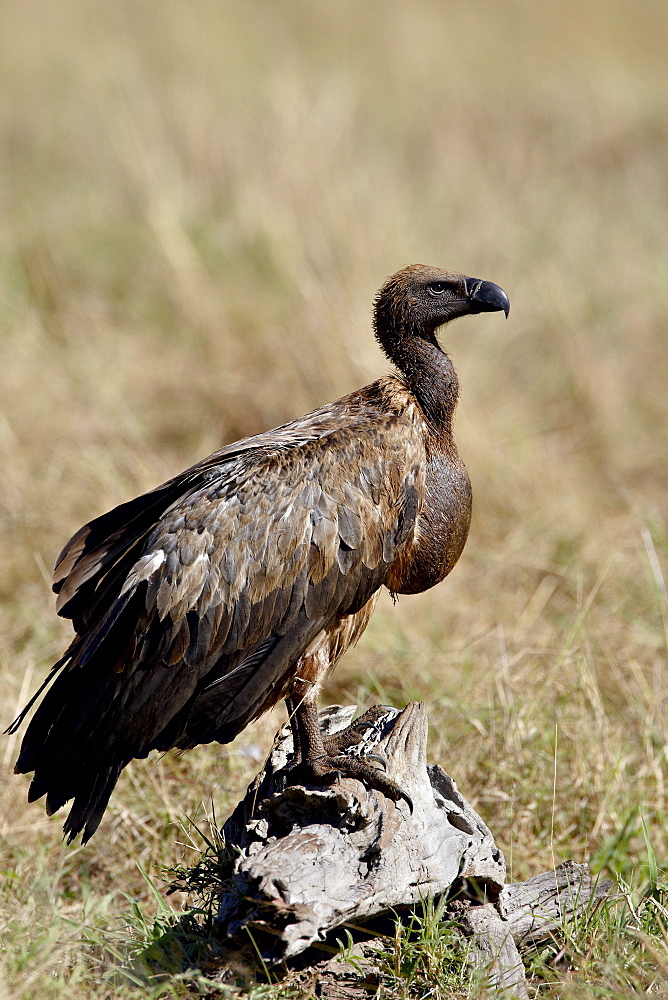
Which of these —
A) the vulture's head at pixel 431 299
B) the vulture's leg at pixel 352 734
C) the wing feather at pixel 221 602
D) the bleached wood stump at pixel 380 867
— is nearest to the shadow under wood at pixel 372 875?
the bleached wood stump at pixel 380 867

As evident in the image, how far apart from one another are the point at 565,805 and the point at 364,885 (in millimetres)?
1421

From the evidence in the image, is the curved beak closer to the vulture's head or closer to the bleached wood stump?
the vulture's head

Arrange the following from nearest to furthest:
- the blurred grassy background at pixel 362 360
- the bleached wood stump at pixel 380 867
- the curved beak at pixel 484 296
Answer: the bleached wood stump at pixel 380 867 → the curved beak at pixel 484 296 → the blurred grassy background at pixel 362 360

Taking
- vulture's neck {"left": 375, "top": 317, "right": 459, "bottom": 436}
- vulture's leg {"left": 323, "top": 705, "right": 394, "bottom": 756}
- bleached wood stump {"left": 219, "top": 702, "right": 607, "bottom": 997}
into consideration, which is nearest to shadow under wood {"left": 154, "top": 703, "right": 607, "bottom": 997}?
bleached wood stump {"left": 219, "top": 702, "right": 607, "bottom": 997}

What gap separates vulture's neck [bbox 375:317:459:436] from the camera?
326 centimetres

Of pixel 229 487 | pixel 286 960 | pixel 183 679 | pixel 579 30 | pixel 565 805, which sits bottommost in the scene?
pixel 565 805

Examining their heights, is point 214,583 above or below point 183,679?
above

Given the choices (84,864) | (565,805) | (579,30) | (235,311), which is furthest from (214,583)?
(579,30)

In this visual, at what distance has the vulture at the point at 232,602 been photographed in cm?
291

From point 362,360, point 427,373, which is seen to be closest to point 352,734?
point 427,373

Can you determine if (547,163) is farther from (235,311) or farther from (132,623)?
(132,623)

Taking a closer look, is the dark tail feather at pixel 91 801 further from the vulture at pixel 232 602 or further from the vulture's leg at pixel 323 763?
the vulture's leg at pixel 323 763

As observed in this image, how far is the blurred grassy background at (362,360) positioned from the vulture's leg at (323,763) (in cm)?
52

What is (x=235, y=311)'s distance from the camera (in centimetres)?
712
